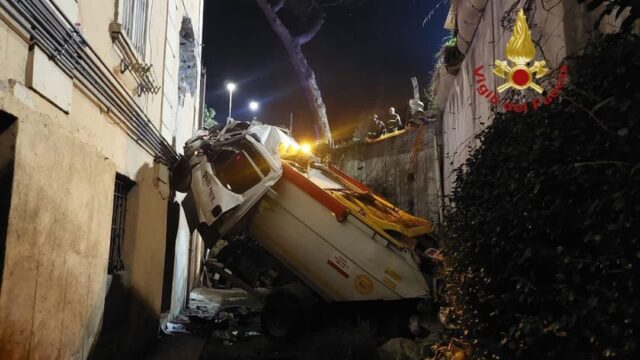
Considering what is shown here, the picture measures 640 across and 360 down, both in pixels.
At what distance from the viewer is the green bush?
2105mm

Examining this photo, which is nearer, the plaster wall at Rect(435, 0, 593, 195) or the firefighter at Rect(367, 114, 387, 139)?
the plaster wall at Rect(435, 0, 593, 195)

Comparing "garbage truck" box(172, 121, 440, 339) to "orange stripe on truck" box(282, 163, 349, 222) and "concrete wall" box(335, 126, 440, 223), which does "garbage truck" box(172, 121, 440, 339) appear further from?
"concrete wall" box(335, 126, 440, 223)

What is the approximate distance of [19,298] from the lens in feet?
9.41

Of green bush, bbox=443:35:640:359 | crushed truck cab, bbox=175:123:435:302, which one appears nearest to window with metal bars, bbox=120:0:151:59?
crushed truck cab, bbox=175:123:435:302

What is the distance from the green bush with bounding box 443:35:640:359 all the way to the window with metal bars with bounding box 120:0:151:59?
4.59 metres

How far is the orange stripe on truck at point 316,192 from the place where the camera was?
676 cm

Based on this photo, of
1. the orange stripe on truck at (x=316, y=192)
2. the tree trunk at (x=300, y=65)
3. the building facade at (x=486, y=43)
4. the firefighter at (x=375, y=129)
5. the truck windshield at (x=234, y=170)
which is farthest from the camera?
the tree trunk at (x=300, y=65)

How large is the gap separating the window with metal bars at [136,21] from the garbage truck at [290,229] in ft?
7.02

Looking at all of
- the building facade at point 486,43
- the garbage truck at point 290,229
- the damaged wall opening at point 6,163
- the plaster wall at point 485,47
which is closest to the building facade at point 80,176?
the damaged wall opening at point 6,163

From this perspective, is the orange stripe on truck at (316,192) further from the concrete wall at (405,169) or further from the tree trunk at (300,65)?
the tree trunk at (300,65)

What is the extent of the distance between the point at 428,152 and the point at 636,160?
30.1 ft

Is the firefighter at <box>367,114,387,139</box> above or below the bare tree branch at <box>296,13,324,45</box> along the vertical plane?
below

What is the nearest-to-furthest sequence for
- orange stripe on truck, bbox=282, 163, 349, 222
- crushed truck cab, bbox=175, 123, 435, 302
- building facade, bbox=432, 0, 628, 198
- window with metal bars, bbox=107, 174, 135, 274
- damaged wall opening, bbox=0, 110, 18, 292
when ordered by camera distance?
damaged wall opening, bbox=0, 110, 18, 292 < building facade, bbox=432, 0, 628, 198 < window with metal bars, bbox=107, 174, 135, 274 < crushed truck cab, bbox=175, 123, 435, 302 < orange stripe on truck, bbox=282, 163, 349, 222

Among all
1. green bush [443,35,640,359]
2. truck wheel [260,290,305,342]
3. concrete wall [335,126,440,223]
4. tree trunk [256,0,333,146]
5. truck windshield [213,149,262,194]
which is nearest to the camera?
green bush [443,35,640,359]
